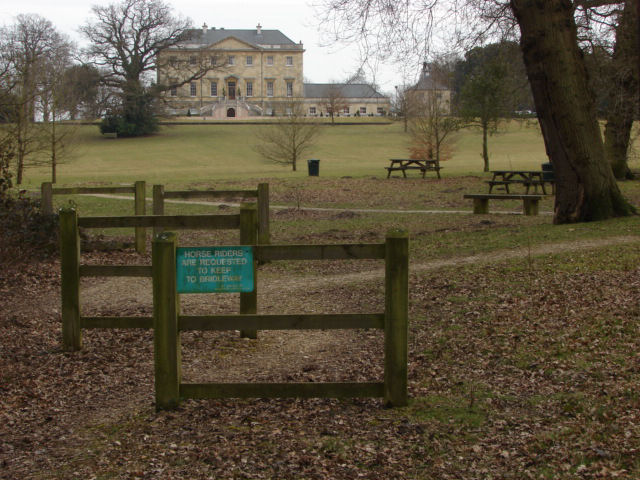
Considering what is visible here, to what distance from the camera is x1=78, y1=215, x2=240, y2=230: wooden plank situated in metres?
8.06

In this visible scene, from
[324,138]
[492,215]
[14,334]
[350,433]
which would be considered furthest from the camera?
[324,138]

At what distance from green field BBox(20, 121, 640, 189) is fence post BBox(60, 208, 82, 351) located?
3876 centimetres

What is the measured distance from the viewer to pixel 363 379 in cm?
663

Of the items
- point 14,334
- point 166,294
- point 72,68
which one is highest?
point 72,68

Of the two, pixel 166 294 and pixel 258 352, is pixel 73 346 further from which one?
pixel 166 294

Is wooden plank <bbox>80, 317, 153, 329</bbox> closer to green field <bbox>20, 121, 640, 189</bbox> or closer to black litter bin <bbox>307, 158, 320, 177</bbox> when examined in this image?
black litter bin <bbox>307, 158, 320, 177</bbox>

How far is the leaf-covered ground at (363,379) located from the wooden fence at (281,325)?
0.17 m

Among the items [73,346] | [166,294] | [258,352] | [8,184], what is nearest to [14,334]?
[73,346]

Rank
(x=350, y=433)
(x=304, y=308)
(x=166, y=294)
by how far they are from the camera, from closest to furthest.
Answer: (x=350, y=433) → (x=166, y=294) → (x=304, y=308)

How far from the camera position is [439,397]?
19.7 ft

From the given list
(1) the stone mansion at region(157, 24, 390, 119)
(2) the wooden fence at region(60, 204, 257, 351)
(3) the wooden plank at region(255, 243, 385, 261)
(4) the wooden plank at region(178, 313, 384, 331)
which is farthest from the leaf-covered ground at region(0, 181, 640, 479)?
(1) the stone mansion at region(157, 24, 390, 119)

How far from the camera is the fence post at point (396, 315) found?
5480mm

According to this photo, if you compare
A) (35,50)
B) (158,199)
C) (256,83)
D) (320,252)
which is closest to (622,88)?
(158,199)

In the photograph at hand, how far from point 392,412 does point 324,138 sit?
245ft
